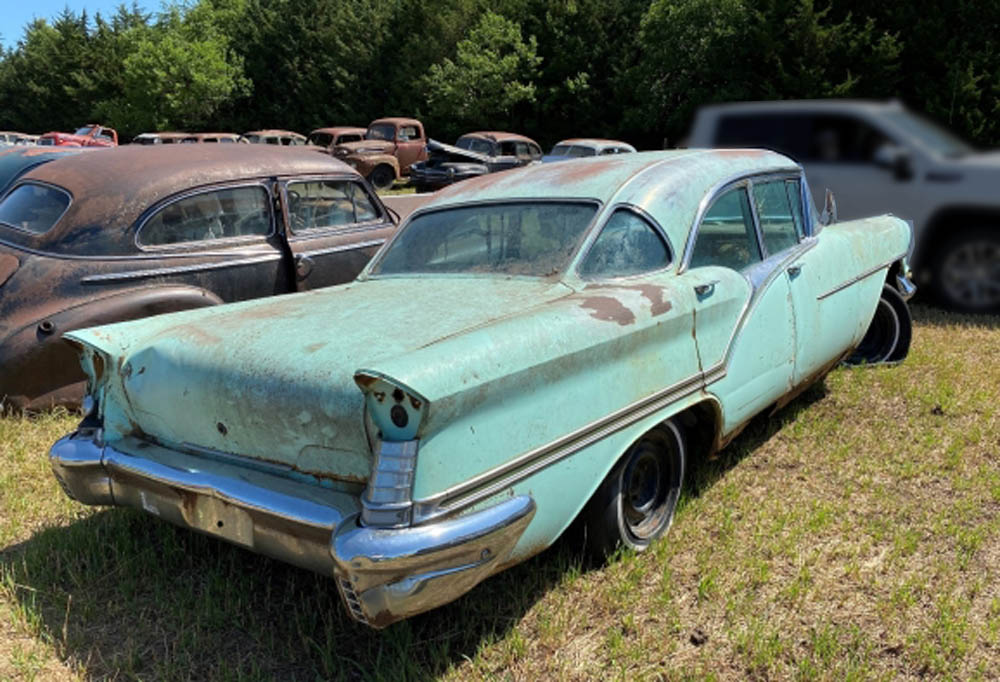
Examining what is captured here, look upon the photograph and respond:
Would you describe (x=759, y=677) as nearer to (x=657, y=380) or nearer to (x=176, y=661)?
(x=657, y=380)

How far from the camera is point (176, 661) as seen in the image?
2.38m

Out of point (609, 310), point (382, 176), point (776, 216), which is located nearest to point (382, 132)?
point (382, 176)

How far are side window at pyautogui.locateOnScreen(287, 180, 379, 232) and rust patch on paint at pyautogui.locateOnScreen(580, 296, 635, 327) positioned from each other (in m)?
3.25

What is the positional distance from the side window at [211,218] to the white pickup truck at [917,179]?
423 centimetres

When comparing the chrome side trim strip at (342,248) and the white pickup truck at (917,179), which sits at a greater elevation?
the white pickup truck at (917,179)

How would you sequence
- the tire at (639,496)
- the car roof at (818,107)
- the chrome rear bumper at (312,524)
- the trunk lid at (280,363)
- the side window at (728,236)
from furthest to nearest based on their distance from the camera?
the car roof at (818,107), the side window at (728,236), the tire at (639,496), the trunk lid at (280,363), the chrome rear bumper at (312,524)

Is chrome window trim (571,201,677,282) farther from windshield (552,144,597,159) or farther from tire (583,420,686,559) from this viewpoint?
windshield (552,144,597,159)

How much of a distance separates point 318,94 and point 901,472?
126ft

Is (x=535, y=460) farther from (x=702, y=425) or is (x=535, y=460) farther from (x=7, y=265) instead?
(x=7, y=265)

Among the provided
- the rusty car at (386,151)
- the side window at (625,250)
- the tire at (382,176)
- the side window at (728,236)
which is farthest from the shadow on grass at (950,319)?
the tire at (382,176)

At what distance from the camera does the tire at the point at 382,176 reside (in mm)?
19438

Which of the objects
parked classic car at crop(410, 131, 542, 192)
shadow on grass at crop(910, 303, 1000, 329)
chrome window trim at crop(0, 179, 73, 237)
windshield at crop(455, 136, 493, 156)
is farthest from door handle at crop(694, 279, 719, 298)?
windshield at crop(455, 136, 493, 156)

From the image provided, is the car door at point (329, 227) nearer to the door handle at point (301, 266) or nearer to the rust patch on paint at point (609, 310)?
the door handle at point (301, 266)

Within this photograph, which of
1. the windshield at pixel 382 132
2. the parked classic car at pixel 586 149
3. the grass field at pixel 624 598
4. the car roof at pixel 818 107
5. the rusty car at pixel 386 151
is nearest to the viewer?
the grass field at pixel 624 598
